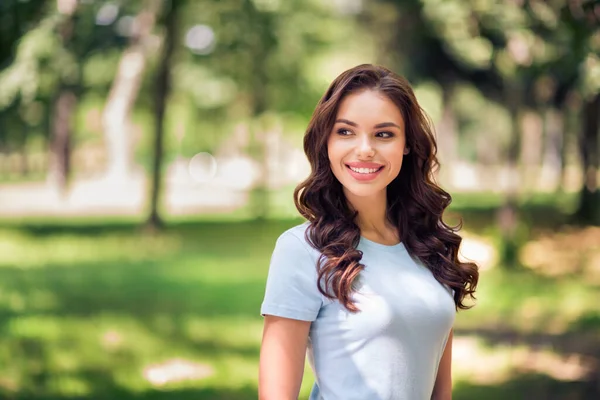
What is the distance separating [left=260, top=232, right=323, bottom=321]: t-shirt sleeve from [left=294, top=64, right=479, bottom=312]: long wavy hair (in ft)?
0.09

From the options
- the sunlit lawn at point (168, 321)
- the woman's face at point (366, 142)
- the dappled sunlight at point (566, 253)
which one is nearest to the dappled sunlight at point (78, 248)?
the sunlit lawn at point (168, 321)

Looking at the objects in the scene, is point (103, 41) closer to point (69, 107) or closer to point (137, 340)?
point (69, 107)

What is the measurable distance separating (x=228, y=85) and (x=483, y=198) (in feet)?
36.9

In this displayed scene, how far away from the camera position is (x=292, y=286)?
209 cm

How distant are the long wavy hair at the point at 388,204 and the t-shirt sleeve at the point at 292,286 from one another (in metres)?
0.03

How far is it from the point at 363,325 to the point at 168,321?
9167 mm

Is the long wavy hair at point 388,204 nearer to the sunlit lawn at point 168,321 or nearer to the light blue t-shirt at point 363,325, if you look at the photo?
the light blue t-shirt at point 363,325

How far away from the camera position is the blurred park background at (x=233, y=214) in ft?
27.7

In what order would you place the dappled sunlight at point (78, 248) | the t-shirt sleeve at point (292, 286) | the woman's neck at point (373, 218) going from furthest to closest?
1. the dappled sunlight at point (78, 248)
2. the woman's neck at point (373, 218)
3. the t-shirt sleeve at point (292, 286)

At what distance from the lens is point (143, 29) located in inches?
861

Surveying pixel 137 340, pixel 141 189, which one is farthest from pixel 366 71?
pixel 141 189

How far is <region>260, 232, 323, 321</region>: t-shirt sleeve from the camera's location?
208cm

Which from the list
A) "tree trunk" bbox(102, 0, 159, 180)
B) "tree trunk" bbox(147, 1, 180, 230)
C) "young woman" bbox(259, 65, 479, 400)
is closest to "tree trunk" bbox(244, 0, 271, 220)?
"tree trunk" bbox(147, 1, 180, 230)

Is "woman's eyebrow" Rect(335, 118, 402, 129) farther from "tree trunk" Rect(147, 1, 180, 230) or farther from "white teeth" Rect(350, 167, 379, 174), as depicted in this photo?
"tree trunk" Rect(147, 1, 180, 230)
